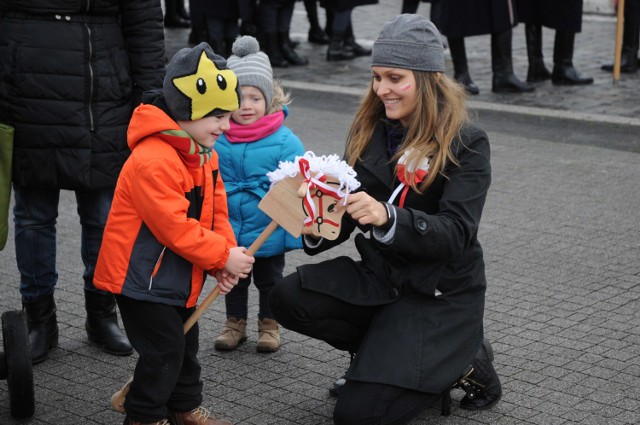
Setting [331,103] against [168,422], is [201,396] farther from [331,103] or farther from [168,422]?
[331,103]

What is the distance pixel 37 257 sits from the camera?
184 inches

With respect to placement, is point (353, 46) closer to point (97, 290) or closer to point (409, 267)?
point (97, 290)

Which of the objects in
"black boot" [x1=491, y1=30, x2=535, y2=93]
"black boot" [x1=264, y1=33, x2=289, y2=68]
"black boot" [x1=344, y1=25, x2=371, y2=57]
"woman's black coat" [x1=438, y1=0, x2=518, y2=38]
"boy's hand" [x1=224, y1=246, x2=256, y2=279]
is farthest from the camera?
"black boot" [x1=344, y1=25, x2=371, y2=57]

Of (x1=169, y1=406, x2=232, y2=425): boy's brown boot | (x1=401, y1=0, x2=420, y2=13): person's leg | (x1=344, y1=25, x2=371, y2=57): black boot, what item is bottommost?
(x1=344, y1=25, x2=371, y2=57): black boot

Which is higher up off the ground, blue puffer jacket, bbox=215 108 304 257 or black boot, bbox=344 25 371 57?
blue puffer jacket, bbox=215 108 304 257

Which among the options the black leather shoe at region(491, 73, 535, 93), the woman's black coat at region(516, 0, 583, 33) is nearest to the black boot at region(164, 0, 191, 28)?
the woman's black coat at region(516, 0, 583, 33)

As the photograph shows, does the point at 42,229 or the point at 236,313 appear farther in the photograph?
Answer: the point at 236,313

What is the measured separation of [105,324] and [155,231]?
124 centimetres

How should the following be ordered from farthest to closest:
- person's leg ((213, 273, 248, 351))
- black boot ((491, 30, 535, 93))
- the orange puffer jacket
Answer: black boot ((491, 30, 535, 93)), person's leg ((213, 273, 248, 351)), the orange puffer jacket

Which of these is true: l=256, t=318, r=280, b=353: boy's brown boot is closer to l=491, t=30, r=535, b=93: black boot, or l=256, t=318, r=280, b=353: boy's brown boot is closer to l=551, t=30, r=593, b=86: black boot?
l=491, t=30, r=535, b=93: black boot

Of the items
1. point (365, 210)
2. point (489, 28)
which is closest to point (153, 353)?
point (365, 210)

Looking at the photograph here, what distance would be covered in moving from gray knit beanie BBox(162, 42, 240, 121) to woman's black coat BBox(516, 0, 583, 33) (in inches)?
296

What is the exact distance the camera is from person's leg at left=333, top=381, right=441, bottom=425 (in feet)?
12.4

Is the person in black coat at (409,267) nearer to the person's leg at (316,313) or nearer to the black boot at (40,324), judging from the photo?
the person's leg at (316,313)
